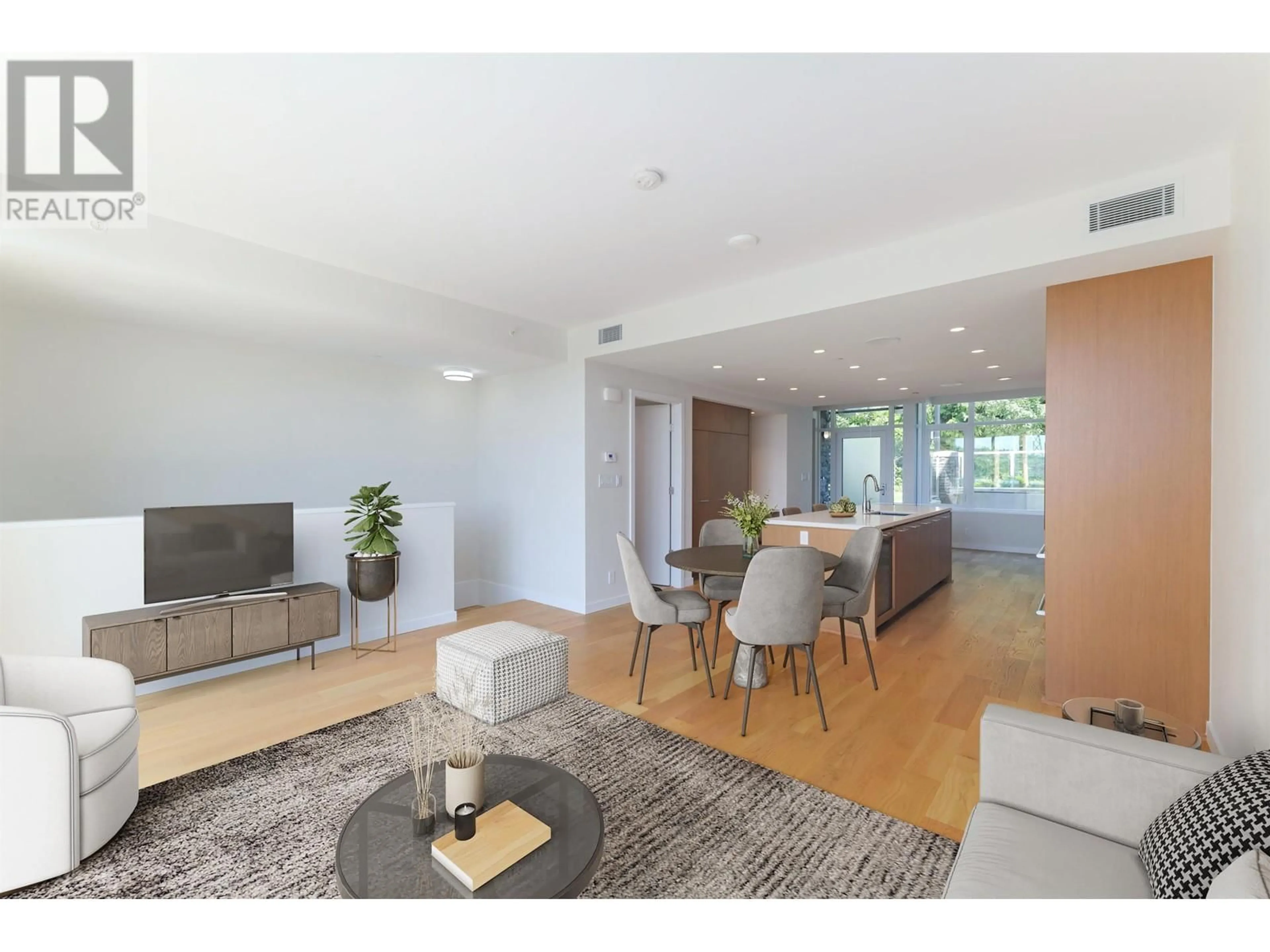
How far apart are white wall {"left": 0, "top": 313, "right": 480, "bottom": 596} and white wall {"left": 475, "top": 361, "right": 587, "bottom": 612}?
572 mm

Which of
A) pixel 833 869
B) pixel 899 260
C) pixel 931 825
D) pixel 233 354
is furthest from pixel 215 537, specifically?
pixel 899 260

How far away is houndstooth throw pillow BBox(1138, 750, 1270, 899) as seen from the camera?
3.43 ft

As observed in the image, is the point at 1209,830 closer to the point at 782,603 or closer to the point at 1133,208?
the point at 782,603

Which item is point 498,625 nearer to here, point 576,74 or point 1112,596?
point 576,74

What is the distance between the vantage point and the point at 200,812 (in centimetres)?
216

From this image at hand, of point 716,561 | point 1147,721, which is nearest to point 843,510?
point 716,561

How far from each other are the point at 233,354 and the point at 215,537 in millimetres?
1808

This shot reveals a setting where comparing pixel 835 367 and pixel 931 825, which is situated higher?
pixel 835 367

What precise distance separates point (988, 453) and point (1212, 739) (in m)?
7.12

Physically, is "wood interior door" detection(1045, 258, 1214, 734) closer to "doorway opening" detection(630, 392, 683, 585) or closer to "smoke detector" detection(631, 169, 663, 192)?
"smoke detector" detection(631, 169, 663, 192)

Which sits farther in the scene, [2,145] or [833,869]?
[2,145]

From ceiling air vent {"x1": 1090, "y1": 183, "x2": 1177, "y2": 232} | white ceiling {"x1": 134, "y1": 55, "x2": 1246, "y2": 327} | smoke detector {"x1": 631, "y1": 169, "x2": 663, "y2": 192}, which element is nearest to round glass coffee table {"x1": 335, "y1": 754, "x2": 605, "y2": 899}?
white ceiling {"x1": 134, "y1": 55, "x2": 1246, "y2": 327}

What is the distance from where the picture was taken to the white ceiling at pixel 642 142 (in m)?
1.89

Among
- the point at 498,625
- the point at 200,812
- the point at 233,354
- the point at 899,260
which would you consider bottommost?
the point at 200,812
